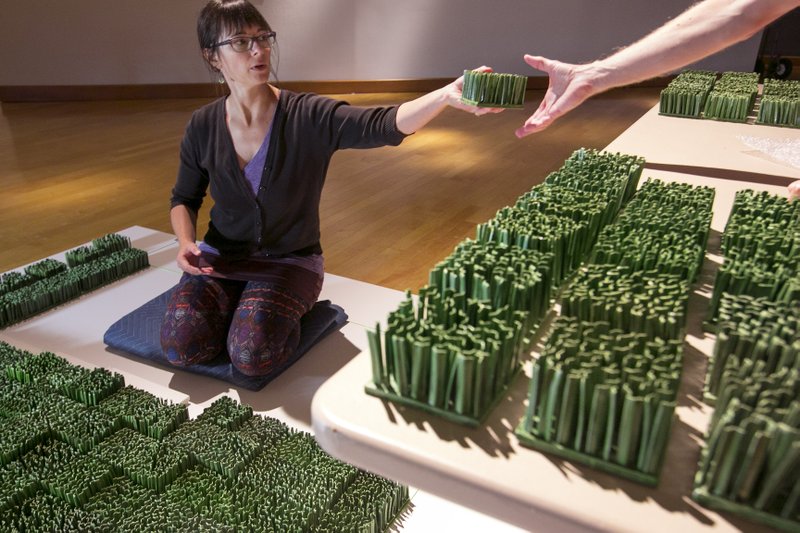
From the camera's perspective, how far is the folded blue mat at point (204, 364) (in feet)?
7.42

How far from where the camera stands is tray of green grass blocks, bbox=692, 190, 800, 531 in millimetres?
721

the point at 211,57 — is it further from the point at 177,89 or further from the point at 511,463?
the point at 177,89

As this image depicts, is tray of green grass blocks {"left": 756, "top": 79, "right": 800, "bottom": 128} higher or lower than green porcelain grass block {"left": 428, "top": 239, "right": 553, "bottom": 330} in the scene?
higher

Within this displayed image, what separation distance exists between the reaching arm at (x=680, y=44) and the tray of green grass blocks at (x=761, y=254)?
440 millimetres

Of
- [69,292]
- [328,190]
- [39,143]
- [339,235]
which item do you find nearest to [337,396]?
[69,292]

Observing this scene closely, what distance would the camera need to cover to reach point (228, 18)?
2.06 metres

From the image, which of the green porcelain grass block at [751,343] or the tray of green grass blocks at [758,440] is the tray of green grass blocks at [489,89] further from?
the tray of green grass blocks at [758,440]

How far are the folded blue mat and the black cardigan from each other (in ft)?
0.99

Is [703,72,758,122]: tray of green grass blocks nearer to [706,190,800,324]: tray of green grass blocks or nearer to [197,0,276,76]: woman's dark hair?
[706,190,800,324]: tray of green grass blocks

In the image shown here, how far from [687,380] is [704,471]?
23cm

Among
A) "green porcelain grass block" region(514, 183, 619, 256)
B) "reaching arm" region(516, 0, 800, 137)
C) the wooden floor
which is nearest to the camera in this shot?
"green porcelain grass block" region(514, 183, 619, 256)

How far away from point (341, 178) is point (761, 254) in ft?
13.1

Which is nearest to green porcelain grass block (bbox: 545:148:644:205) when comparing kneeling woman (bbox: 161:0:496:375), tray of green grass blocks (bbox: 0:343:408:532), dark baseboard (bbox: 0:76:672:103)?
kneeling woman (bbox: 161:0:496:375)

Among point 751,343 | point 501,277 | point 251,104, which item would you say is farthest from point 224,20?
point 751,343
